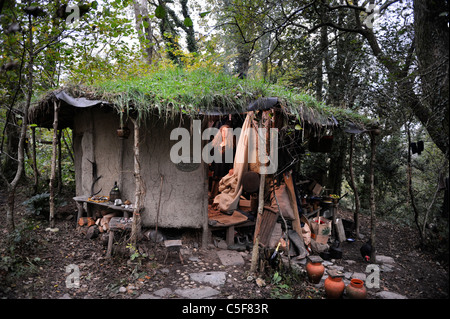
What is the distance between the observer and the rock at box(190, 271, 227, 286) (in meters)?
3.98

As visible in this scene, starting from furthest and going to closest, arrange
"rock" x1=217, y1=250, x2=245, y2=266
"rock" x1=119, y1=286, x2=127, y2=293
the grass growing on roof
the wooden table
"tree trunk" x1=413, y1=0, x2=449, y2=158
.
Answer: the wooden table < "rock" x1=217, y1=250, x2=245, y2=266 < the grass growing on roof < "rock" x1=119, y1=286, x2=127, y2=293 < "tree trunk" x1=413, y1=0, x2=449, y2=158

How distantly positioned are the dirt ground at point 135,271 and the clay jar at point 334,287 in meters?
0.18

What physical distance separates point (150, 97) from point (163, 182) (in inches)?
67.5

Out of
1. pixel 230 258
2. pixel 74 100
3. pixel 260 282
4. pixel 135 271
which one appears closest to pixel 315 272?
pixel 260 282

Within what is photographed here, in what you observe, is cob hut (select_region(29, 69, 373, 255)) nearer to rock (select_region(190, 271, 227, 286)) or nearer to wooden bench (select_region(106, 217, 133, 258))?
wooden bench (select_region(106, 217, 133, 258))

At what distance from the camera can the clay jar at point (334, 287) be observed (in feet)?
11.5

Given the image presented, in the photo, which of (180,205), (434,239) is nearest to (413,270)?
(434,239)

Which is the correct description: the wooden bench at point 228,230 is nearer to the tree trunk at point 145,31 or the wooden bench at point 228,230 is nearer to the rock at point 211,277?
the rock at point 211,277

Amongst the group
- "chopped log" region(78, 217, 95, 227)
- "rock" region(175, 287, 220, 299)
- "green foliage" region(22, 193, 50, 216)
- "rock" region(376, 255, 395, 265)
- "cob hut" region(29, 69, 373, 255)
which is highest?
"cob hut" region(29, 69, 373, 255)

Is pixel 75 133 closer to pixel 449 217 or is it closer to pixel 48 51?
pixel 48 51

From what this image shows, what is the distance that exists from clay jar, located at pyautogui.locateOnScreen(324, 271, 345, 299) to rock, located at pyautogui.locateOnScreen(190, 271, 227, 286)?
1536 mm

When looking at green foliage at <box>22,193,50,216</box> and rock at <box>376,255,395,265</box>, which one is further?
green foliage at <box>22,193,50,216</box>

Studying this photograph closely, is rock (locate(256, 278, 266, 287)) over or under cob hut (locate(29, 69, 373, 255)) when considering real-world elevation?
under

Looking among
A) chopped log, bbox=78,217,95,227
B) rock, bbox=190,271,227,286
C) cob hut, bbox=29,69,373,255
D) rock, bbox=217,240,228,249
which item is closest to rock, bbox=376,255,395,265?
cob hut, bbox=29,69,373,255
